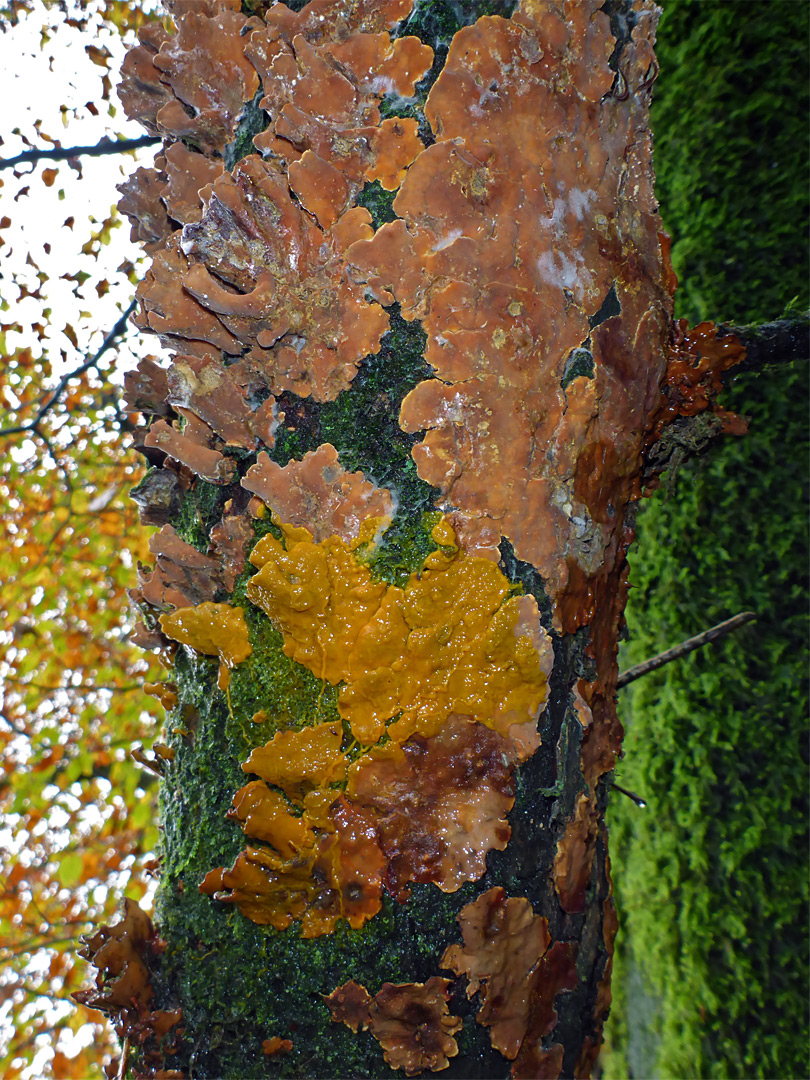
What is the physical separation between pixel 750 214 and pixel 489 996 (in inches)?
102

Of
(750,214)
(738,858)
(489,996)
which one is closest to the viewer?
(489,996)

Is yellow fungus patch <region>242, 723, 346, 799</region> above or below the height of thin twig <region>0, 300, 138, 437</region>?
below

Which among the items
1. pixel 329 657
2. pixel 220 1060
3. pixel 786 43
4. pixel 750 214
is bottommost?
pixel 220 1060

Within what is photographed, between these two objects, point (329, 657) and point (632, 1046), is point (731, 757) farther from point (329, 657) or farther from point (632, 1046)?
point (329, 657)

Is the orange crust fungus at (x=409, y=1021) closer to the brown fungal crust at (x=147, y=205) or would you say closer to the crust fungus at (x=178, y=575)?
the crust fungus at (x=178, y=575)

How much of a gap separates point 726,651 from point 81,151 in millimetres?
3662

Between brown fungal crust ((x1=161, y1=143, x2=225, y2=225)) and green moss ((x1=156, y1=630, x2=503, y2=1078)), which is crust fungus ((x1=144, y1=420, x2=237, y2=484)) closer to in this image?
green moss ((x1=156, y1=630, x2=503, y2=1078))

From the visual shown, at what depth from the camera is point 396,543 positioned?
83 cm

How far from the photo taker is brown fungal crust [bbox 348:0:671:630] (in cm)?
81

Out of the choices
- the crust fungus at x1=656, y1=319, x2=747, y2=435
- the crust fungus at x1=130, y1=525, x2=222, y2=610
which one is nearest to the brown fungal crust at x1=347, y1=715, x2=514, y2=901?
the crust fungus at x1=130, y1=525, x2=222, y2=610

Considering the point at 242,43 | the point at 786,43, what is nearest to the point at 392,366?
the point at 242,43

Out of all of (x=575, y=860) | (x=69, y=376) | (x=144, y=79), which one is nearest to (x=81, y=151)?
(x=69, y=376)

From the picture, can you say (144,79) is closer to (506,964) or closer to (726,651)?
(506,964)

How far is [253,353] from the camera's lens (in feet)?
2.84
